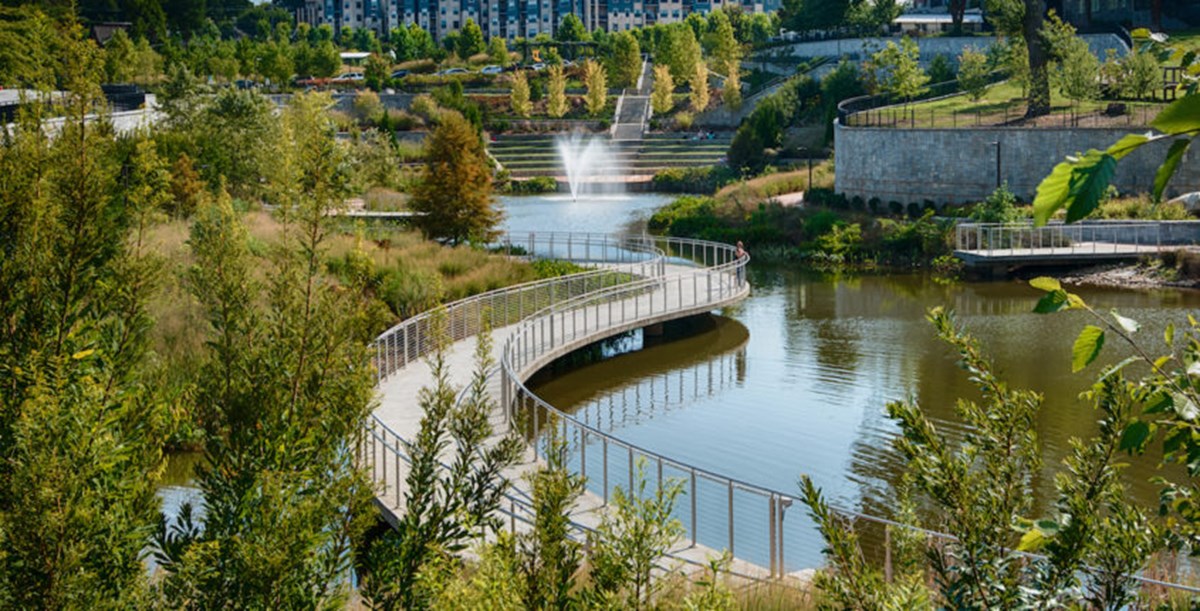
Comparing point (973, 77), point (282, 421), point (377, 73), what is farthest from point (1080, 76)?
point (377, 73)

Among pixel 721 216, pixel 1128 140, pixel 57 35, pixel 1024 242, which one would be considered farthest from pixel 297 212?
pixel 721 216

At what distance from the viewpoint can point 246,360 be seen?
19.7ft

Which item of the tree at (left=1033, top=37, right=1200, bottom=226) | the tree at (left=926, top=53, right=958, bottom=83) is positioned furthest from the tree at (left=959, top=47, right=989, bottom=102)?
the tree at (left=1033, top=37, right=1200, bottom=226)

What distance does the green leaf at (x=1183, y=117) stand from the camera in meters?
2.55

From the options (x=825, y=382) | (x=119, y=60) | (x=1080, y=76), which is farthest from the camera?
(x=119, y=60)

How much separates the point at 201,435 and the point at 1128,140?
14.5 ft

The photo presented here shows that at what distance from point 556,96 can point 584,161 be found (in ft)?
28.7

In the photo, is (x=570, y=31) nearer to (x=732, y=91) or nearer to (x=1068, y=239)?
(x=732, y=91)

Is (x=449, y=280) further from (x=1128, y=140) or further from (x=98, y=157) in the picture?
(x=1128, y=140)

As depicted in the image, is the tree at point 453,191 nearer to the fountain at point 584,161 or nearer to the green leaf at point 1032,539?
the fountain at point 584,161

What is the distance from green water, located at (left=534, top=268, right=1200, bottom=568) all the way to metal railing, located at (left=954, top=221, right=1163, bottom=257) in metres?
1.66

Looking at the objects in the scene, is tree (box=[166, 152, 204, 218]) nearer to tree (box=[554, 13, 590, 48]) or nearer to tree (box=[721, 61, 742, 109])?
tree (box=[721, 61, 742, 109])

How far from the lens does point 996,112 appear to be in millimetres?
46031

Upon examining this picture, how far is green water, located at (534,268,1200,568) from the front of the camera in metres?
17.5
